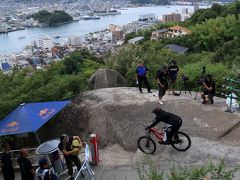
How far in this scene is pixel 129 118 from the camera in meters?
11.0

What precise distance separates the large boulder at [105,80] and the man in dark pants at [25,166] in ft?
28.6

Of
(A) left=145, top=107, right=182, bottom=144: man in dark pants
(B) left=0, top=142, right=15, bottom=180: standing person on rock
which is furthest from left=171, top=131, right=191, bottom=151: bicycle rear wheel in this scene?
(B) left=0, top=142, right=15, bottom=180: standing person on rock

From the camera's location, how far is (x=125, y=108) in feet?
37.8

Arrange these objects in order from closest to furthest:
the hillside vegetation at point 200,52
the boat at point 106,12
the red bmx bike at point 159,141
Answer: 1. the red bmx bike at point 159,141
2. the hillside vegetation at point 200,52
3. the boat at point 106,12

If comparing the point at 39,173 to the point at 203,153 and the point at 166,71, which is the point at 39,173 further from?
the point at 166,71

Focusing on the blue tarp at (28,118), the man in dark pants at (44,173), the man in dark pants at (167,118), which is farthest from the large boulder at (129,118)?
the man in dark pants at (44,173)

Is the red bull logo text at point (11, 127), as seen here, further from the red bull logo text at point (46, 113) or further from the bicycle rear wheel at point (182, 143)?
the bicycle rear wheel at point (182, 143)

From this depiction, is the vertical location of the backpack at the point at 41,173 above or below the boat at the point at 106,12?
above

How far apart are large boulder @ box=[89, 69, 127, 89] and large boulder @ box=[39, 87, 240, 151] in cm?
302

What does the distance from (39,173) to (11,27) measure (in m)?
151

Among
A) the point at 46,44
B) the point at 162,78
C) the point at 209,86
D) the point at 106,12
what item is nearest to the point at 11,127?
the point at 162,78

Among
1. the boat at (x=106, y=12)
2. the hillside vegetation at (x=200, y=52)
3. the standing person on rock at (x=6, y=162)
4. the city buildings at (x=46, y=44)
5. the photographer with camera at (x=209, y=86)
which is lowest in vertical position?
the city buildings at (x=46, y=44)

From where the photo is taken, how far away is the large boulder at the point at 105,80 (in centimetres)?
1608

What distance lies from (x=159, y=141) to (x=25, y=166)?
3365 millimetres
